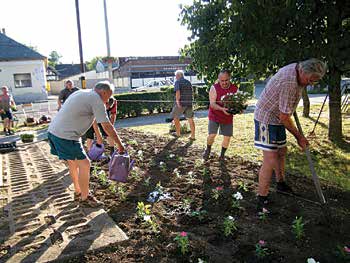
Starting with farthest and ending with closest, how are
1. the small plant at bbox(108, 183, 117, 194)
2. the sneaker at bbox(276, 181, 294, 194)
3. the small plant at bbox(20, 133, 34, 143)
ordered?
the small plant at bbox(20, 133, 34, 143)
the small plant at bbox(108, 183, 117, 194)
the sneaker at bbox(276, 181, 294, 194)

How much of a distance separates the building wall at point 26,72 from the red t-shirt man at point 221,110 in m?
26.3

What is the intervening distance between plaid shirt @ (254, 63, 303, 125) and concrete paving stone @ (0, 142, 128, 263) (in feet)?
6.60

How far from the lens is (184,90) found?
8195mm

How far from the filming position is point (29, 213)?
13.0 ft

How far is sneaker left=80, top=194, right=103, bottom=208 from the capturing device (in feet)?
13.3

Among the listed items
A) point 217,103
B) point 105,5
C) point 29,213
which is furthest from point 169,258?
point 105,5

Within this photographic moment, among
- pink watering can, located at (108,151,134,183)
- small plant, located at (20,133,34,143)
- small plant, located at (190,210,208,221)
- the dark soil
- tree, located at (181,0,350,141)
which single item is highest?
tree, located at (181,0,350,141)

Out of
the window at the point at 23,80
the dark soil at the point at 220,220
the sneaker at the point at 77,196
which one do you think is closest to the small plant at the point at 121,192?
the dark soil at the point at 220,220

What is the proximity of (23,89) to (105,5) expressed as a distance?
556 inches

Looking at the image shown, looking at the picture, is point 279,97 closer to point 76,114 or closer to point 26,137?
point 76,114

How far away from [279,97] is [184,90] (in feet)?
16.1

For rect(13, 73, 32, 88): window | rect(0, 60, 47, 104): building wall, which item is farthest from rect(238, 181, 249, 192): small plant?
rect(13, 73, 32, 88): window

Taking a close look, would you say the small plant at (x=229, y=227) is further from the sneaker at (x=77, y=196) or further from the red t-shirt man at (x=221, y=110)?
the red t-shirt man at (x=221, y=110)

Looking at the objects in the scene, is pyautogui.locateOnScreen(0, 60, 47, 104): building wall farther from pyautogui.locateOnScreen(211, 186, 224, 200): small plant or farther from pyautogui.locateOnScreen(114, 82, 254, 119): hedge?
pyautogui.locateOnScreen(211, 186, 224, 200): small plant
